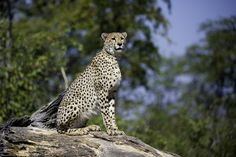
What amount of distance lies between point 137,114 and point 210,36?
16.0m

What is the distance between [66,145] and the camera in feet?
35.0

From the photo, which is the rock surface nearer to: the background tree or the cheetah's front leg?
the cheetah's front leg

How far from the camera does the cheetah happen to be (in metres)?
11.7

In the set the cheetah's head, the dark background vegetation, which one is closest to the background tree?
the dark background vegetation

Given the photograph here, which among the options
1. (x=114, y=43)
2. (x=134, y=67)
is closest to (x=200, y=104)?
(x=134, y=67)

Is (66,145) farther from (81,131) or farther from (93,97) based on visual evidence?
(93,97)

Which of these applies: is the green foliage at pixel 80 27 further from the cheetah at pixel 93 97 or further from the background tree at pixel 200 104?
the cheetah at pixel 93 97

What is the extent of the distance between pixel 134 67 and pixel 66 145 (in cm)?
1905

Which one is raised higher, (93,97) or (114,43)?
(114,43)

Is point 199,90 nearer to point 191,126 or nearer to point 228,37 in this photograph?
point 228,37

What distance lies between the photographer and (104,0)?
30.4m

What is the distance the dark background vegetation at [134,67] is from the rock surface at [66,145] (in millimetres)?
5982

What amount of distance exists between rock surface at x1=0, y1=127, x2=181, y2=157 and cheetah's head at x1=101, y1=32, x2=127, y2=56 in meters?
1.81

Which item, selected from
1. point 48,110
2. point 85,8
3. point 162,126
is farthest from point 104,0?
point 48,110
